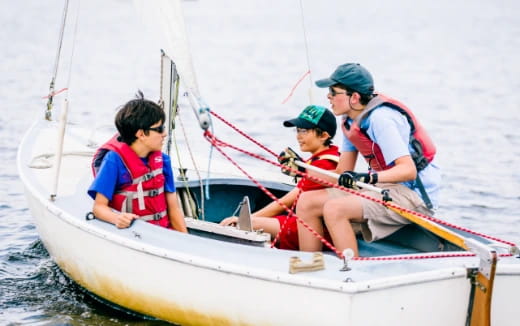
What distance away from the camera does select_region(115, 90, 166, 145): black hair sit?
386 cm

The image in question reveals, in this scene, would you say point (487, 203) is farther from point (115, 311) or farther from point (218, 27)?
point (218, 27)

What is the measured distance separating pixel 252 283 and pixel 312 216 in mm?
807

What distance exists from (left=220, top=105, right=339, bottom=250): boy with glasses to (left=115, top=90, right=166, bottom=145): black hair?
67 cm

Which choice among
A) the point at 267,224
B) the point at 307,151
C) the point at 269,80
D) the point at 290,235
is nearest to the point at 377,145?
the point at 307,151

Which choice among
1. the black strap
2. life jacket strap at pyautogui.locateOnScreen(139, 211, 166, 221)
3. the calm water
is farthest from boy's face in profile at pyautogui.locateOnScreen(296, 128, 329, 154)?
the calm water

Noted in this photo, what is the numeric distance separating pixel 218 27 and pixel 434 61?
10.6m

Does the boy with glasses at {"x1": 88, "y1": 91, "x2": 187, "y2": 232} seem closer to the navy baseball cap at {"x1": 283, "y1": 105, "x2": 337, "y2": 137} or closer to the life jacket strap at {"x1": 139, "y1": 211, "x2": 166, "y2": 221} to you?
the life jacket strap at {"x1": 139, "y1": 211, "x2": 166, "y2": 221}

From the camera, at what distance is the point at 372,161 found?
405 centimetres

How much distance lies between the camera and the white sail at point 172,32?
3.91m

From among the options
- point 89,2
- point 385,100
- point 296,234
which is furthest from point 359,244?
point 89,2

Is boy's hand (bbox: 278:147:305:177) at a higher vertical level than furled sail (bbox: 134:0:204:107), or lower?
lower

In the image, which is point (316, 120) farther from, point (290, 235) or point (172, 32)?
point (172, 32)

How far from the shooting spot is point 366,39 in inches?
1008

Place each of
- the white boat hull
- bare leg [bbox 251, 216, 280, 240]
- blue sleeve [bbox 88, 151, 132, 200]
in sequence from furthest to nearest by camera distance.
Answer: bare leg [bbox 251, 216, 280, 240], blue sleeve [bbox 88, 151, 132, 200], the white boat hull
